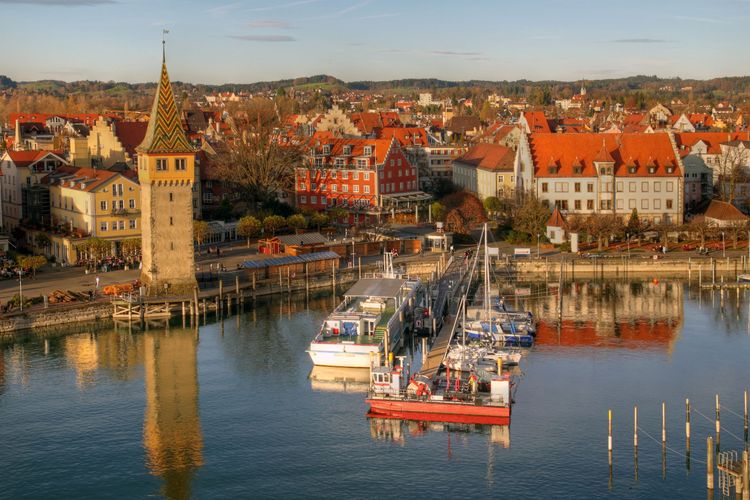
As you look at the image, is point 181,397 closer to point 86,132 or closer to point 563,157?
point 563,157

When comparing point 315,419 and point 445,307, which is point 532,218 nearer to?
point 445,307

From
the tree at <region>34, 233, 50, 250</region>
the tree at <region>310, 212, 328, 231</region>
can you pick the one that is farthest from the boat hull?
the tree at <region>310, 212, 328, 231</region>

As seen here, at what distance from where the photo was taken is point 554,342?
4306cm

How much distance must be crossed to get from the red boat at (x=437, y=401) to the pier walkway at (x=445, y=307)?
2.86 metres

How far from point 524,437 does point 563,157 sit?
39128mm

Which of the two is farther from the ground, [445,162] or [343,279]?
[445,162]

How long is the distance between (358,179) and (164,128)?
2730cm

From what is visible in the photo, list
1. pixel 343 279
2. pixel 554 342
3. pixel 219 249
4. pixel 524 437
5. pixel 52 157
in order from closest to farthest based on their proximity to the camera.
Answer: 1. pixel 524 437
2. pixel 554 342
3. pixel 343 279
4. pixel 219 249
5. pixel 52 157

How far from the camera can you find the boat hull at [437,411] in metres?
33.1

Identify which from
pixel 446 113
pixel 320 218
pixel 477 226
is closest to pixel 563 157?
pixel 477 226

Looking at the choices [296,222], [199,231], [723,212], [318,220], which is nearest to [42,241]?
[199,231]

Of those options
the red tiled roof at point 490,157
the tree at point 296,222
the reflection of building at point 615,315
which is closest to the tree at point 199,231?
the tree at point 296,222

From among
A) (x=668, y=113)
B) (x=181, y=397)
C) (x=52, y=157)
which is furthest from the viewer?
(x=668, y=113)

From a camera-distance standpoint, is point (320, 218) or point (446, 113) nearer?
point (320, 218)
